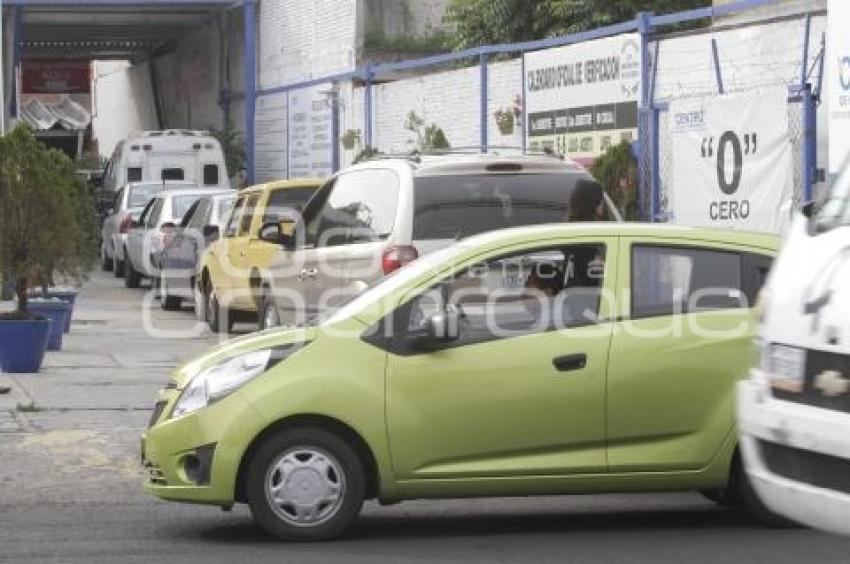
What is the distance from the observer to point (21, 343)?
16.0 meters

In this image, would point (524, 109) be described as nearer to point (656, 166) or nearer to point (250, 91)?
point (656, 166)

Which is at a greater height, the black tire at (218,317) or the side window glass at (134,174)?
the side window glass at (134,174)

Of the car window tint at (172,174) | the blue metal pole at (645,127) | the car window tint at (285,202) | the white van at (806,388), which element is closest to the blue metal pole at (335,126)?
the car window tint at (172,174)

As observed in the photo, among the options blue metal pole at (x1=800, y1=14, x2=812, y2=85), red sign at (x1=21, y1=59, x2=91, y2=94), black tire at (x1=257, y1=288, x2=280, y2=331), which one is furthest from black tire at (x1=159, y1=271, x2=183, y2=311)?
red sign at (x1=21, y1=59, x2=91, y2=94)

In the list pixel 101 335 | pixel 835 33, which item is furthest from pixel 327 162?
pixel 835 33

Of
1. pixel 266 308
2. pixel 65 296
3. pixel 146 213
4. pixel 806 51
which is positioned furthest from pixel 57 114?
pixel 806 51

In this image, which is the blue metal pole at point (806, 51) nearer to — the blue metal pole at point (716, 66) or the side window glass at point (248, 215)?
the blue metal pole at point (716, 66)

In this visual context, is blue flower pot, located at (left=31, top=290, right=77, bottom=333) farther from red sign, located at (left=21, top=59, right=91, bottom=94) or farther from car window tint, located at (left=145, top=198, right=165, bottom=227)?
red sign, located at (left=21, top=59, right=91, bottom=94)

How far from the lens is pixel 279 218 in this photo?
19438mm

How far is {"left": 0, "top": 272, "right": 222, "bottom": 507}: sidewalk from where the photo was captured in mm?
11352

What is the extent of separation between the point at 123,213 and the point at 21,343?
Result: 1512 cm

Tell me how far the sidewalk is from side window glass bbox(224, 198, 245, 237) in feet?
3.91

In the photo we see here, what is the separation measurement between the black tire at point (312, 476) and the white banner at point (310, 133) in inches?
895

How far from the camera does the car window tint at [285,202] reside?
19.8 meters
